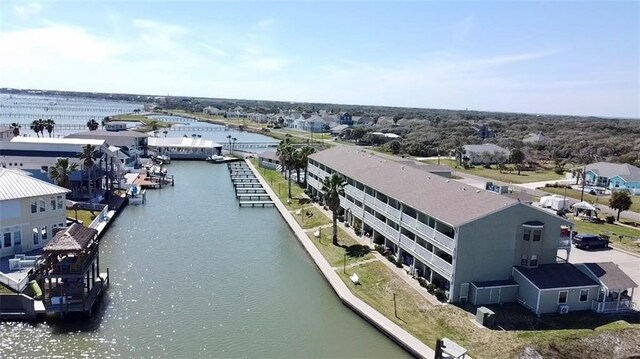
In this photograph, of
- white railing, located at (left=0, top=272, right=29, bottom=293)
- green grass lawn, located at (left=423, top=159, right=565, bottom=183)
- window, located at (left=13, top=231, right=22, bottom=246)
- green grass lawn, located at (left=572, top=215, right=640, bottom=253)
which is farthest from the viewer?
green grass lawn, located at (left=423, top=159, right=565, bottom=183)

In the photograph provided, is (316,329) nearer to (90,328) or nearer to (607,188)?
(90,328)

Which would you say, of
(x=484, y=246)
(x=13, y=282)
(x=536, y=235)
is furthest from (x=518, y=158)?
(x=13, y=282)

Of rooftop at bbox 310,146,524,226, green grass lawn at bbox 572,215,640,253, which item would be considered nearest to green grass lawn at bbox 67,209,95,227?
rooftop at bbox 310,146,524,226

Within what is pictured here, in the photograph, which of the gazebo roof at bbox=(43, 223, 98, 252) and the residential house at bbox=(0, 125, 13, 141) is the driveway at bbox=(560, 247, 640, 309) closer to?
the gazebo roof at bbox=(43, 223, 98, 252)

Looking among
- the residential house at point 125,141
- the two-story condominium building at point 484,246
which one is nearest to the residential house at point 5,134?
the residential house at point 125,141

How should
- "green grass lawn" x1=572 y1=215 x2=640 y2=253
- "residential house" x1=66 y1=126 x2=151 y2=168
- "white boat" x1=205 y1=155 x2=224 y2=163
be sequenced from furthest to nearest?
1. "white boat" x1=205 y1=155 x2=224 y2=163
2. "residential house" x1=66 y1=126 x2=151 y2=168
3. "green grass lawn" x1=572 y1=215 x2=640 y2=253
